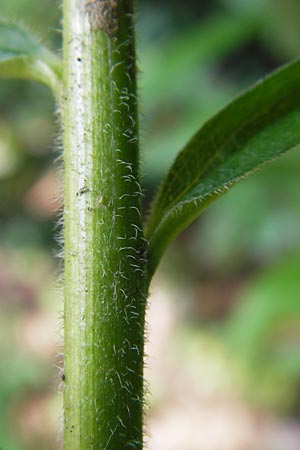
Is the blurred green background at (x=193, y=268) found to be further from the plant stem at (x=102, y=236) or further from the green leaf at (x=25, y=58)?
the plant stem at (x=102, y=236)

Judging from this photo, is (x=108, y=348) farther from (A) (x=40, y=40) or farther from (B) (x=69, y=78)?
(A) (x=40, y=40)

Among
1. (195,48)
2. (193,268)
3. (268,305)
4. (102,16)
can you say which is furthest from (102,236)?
(193,268)

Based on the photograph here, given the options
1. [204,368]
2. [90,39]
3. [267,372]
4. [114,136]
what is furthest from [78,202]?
[204,368]

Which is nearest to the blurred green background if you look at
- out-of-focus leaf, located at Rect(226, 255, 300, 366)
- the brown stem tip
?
out-of-focus leaf, located at Rect(226, 255, 300, 366)

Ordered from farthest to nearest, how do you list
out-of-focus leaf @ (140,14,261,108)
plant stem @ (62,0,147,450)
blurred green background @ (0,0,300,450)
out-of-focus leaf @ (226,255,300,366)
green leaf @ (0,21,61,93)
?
1. blurred green background @ (0,0,300,450)
2. out-of-focus leaf @ (140,14,261,108)
3. out-of-focus leaf @ (226,255,300,366)
4. green leaf @ (0,21,61,93)
5. plant stem @ (62,0,147,450)

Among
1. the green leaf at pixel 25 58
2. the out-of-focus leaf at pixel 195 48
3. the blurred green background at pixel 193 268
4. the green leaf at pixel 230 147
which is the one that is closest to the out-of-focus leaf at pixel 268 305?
the blurred green background at pixel 193 268

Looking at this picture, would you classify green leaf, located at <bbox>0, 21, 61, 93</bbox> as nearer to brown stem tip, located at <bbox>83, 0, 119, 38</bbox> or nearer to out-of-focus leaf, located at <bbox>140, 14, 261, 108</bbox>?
brown stem tip, located at <bbox>83, 0, 119, 38</bbox>

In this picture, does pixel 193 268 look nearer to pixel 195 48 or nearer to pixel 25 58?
pixel 195 48
